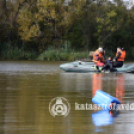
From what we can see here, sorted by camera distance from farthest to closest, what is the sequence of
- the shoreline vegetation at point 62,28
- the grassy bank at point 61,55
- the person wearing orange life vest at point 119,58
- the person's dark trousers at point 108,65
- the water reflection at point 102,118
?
the shoreline vegetation at point 62,28 < the grassy bank at point 61,55 < the person's dark trousers at point 108,65 < the person wearing orange life vest at point 119,58 < the water reflection at point 102,118

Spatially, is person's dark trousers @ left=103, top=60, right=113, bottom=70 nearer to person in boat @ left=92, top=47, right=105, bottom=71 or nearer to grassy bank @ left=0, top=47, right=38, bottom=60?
person in boat @ left=92, top=47, right=105, bottom=71

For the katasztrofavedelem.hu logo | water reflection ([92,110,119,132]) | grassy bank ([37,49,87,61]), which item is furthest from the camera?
grassy bank ([37,49,87,61])

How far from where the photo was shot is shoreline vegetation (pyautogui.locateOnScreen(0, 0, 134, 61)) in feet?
189

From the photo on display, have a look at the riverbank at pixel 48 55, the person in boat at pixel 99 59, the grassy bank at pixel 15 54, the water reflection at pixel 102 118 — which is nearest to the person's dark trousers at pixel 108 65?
the person in boat at pixel 99 59

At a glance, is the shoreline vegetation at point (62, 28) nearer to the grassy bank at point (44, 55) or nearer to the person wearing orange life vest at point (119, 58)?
the grassy bank at point (44, 55)

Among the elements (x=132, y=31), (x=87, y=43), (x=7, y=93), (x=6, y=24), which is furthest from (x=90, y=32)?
(x=7, y=93)

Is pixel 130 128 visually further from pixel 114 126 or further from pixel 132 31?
pixel 132 31

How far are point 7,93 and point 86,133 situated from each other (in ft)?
23.7

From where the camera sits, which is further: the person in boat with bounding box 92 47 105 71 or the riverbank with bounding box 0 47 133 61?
the riverbank with bounding box 0 47 133 61

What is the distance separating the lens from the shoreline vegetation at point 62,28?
57719mm

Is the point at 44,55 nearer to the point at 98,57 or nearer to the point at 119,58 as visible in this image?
the point at 98,57

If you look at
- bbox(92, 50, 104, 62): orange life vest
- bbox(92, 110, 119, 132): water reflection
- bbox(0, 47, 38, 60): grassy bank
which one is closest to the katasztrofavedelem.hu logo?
bbox(92, 110, 119, 132): water reflection

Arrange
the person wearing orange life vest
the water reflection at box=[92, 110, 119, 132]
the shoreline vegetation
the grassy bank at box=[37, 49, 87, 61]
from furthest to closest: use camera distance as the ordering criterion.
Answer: the shoreline vegetation, the grassy bank at box=[37, 49, 87, 61], the person wearing orange life vest, the water reflection at box=[92, 110, 119, 132]

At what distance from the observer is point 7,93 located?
1516 cm
